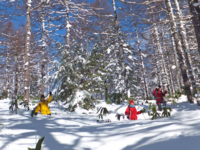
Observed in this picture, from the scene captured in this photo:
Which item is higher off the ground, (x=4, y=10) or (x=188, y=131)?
(x=4, y=10)

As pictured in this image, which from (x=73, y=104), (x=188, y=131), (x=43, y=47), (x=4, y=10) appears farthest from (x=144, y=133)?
(x=43, y=47)

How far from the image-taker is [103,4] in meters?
16.0

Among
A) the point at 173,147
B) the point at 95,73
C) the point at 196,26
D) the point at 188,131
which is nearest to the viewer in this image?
the point at 173,147

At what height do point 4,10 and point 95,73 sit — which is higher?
point 4,10

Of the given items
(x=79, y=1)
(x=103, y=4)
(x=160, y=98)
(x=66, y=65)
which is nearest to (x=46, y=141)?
(x=66, y=65)

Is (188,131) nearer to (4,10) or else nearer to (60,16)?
(4,10)

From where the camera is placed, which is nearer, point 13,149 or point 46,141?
point 13,149

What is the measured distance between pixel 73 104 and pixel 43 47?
875 cm

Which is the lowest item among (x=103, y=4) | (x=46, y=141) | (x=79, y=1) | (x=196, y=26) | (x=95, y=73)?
(x=46, y=141)

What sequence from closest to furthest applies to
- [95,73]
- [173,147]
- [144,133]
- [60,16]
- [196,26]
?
1. [173,147]
2. [144,133]
3. [196,26]
4. [95,73]
5. [60,16]

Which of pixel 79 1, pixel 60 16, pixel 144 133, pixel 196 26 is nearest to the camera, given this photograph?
pixel 144 133

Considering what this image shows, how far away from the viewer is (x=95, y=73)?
7.74 meters

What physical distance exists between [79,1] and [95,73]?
4.25 metres

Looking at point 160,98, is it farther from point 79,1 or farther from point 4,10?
point 4,10
